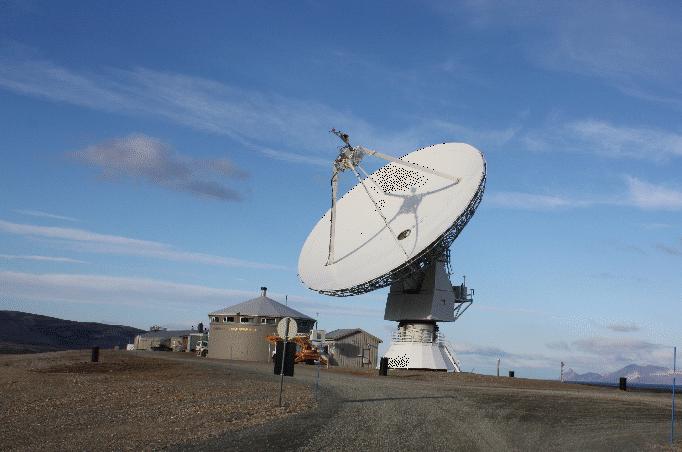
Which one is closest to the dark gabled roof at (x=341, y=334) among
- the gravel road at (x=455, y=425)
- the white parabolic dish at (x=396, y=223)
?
the white parabolic dish at (x=396, y=223)

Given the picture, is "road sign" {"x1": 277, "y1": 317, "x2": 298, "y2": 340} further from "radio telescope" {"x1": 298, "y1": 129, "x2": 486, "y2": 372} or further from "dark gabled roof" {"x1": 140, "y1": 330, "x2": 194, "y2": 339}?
"dark gabled roof" {"x1": 140, "y1": 330, "x2": 194, "y2": 339}

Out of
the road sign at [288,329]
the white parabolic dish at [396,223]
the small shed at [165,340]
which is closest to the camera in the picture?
the road sign at [288,329]

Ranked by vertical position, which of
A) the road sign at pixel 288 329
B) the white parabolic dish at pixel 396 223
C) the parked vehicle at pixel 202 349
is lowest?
the parked vehicle at pixel 202 349

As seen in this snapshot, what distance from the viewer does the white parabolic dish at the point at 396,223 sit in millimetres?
45188

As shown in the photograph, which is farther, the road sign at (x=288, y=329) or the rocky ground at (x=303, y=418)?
the road sign at (x=288, y=329)

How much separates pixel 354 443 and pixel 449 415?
728cm

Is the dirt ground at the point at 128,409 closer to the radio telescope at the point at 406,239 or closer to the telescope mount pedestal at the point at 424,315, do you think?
the radio telescope at the point at 406,239

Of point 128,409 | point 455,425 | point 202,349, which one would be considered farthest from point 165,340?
point 455,425

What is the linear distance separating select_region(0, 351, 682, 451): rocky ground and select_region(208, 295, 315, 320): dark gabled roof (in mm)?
42537

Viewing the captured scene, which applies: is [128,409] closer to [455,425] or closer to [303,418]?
[303,418]

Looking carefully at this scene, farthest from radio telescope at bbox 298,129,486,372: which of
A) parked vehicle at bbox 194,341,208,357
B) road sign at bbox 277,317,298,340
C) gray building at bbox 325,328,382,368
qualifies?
parked vehicle at bbox 194,341,208,357

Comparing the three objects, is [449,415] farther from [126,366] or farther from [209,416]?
[126,366]

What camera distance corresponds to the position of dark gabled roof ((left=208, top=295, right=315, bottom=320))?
251 feet

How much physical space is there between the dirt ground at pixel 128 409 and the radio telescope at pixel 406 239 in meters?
15.1
